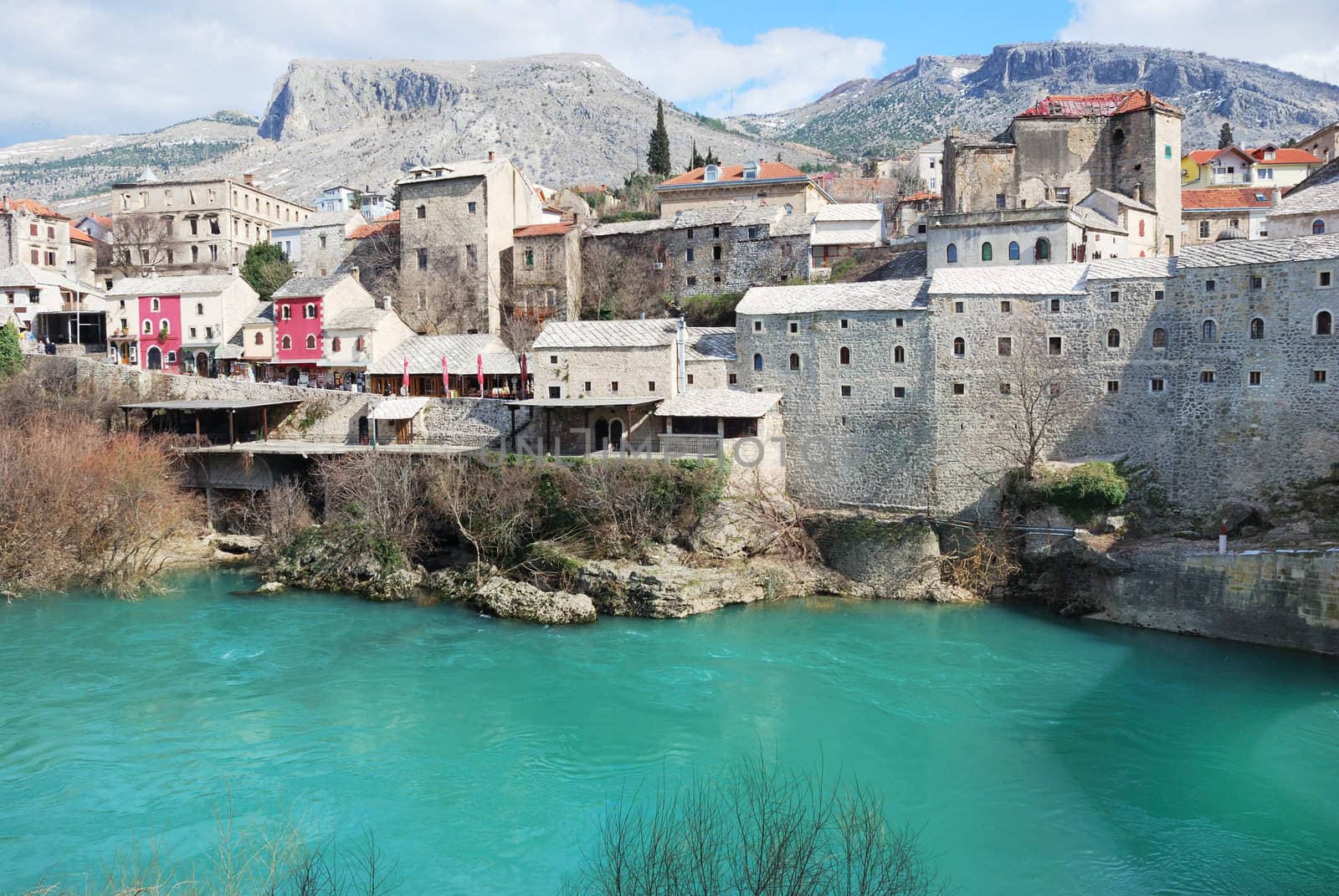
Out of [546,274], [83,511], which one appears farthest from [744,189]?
[83,511]

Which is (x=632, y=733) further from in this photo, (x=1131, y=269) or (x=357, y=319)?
(x=357, y=319)

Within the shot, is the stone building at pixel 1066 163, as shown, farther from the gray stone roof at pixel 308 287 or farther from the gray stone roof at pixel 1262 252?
the gray stone roof at pixel 308 287

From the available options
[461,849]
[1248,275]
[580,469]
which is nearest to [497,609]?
[580,469]

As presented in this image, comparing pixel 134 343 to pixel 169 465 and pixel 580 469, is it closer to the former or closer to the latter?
pixel 169 465

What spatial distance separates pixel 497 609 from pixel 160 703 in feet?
30.8

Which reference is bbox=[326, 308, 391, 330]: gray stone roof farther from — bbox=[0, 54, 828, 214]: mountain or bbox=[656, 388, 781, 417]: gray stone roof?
bbox=[0, 54, 828, 214]: mountain

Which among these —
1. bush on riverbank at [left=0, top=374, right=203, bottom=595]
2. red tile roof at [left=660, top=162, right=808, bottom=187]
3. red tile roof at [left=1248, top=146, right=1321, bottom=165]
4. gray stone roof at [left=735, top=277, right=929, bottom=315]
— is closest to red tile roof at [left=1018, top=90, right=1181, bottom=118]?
red tile roof at [left=660, top=162, right=808, bottom=187]

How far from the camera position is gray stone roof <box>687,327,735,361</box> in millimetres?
34688

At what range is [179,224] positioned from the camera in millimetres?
56094

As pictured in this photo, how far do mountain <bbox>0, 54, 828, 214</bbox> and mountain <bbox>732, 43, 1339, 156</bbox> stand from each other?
17.9 metres

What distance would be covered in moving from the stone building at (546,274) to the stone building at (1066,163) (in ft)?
56.6

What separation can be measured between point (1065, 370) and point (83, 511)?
3247cm

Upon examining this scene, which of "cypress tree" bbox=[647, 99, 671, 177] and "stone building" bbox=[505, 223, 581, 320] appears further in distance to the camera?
"cypress tree" bbox=[647, 99, 671, 177]

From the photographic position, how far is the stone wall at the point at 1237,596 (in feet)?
78.2
